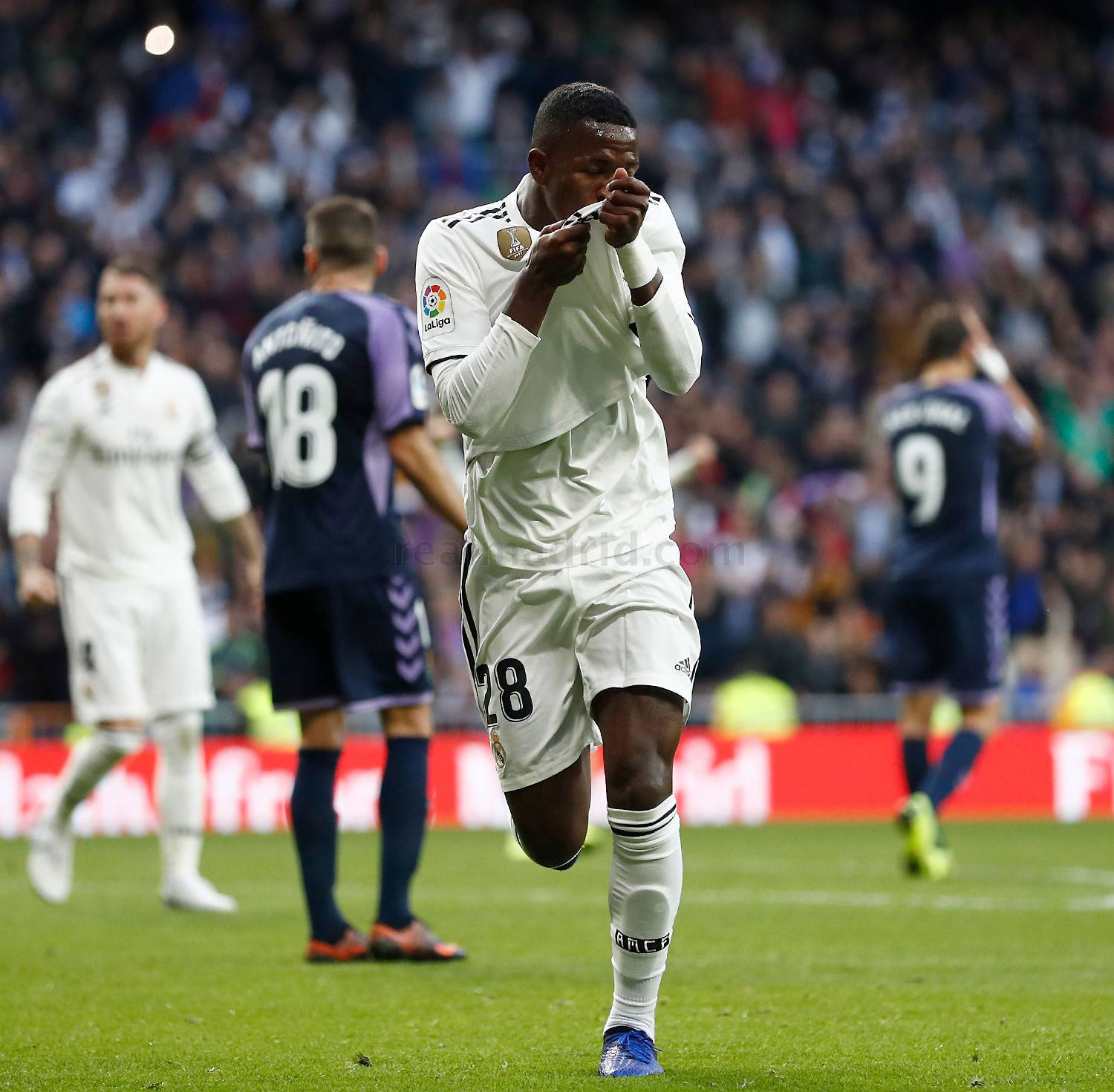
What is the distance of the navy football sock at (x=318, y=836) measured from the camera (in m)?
6.17

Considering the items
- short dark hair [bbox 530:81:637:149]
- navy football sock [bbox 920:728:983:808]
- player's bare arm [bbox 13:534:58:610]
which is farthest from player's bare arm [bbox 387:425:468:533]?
navy football sock [bbox 920:728:983:808]

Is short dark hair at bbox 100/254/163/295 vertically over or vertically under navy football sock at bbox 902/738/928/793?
over

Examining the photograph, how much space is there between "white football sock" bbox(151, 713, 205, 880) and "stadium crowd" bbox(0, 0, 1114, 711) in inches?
238

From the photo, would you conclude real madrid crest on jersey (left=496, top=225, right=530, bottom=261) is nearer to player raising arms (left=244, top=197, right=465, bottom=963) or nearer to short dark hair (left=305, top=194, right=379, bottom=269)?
player raising arms (left=244, top=197, right=465, bottom=963)

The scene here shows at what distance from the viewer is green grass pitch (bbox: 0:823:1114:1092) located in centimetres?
411

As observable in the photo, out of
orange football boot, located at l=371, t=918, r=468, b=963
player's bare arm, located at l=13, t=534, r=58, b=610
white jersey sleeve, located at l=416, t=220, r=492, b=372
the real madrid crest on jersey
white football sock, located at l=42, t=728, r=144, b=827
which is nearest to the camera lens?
white jersey sleeve, located at l=416, t=220, r=492, b=372

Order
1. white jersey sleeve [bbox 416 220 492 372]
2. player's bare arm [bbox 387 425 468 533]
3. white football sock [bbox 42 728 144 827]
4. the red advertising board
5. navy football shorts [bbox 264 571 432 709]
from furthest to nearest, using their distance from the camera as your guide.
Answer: the red advertising board → white football sock [bbox 42 728 144 827] → navy football shorts [bbox 264 571 432 709] → player's bare arm [bbox 387 425 468 533] → white jersey sleeve [bbox 416 220 492 372]

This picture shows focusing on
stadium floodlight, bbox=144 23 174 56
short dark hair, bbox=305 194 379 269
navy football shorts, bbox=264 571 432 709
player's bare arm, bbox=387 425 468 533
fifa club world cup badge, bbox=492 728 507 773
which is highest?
stadium floodlight, bbox=144 23 174 56

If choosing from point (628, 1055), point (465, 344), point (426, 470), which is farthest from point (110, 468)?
point (628, 1055)

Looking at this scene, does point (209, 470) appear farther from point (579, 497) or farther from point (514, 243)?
point (579, 497)

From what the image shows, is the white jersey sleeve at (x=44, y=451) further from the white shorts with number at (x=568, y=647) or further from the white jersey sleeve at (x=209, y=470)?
the white shorts with number at (x=568, y=647)

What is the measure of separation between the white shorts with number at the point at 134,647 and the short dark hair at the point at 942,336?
395cm

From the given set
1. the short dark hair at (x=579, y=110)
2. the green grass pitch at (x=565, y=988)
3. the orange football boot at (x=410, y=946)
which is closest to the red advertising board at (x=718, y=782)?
the green grass pitch at (x=565, y=988)

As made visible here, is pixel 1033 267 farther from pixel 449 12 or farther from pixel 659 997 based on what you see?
pixel 659 997
